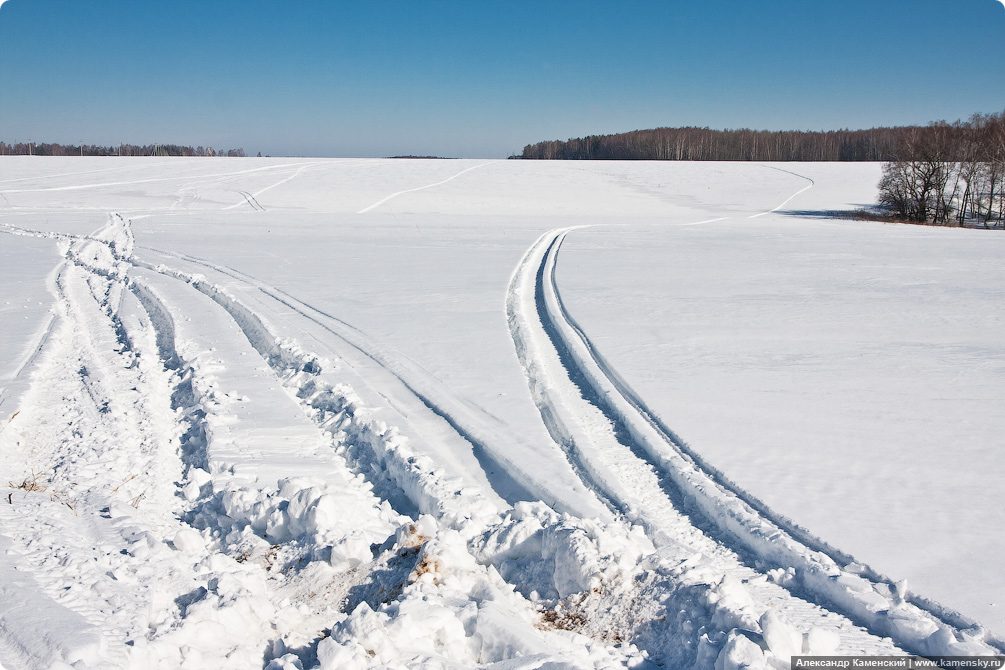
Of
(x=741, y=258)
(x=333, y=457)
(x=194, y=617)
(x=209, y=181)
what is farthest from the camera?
(x=209, y=181)

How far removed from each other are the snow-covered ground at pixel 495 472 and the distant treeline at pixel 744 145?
68.0m

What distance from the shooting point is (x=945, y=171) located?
27.8m

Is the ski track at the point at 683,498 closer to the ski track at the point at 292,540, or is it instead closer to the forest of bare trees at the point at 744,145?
the ski track at the point at 292,540

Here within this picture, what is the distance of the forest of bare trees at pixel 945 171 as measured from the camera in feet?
89.0

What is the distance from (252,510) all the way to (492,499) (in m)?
1.31

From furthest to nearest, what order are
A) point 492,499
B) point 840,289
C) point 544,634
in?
point 840,289
point 492,499
point 544,634

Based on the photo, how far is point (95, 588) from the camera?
2615mm

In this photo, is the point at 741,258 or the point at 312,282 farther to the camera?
the point at 741,258

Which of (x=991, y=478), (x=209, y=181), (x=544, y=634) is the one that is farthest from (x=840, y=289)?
(x=209, y=181)

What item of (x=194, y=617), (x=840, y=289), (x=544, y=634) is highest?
(x=840, y=289)

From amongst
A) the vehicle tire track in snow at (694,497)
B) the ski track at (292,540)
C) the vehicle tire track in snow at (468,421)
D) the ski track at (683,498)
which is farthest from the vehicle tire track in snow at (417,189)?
the ski track at (292,540)

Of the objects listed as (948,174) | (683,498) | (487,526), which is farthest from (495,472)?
(948,174)

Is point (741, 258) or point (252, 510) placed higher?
point (741, 258)

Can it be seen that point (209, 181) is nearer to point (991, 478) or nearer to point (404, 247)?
point (404, 247)
